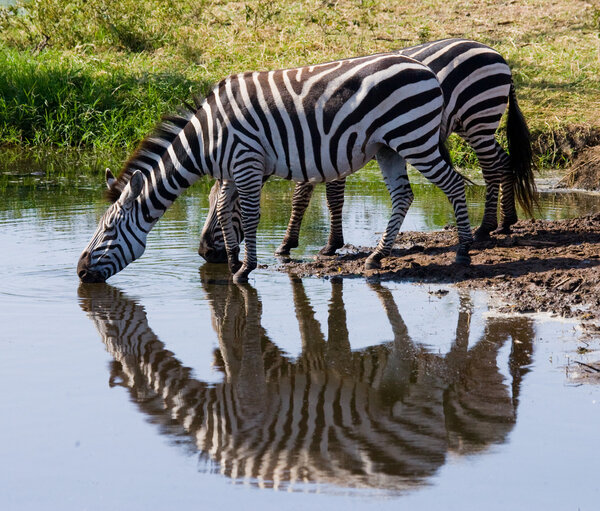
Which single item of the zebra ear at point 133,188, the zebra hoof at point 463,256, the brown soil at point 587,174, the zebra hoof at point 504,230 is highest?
the brown soil at point 587,174

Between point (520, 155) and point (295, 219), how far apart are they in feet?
7.31

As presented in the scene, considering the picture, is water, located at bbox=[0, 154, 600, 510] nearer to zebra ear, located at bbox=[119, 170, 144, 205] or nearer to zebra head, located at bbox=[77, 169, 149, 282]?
zebra head, located at bbox=[77, 169, 149, 282]

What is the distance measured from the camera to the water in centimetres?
380

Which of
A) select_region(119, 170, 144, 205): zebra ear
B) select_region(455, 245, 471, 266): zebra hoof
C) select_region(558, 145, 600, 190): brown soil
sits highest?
select_region(558, 145, 600, 190): brown soil

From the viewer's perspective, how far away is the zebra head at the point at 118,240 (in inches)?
294

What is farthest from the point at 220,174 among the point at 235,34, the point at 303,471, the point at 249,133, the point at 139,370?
the point at 235,34

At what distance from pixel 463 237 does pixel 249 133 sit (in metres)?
1.96

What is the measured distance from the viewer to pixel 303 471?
3.92m

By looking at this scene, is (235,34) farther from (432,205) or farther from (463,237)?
(463,237)

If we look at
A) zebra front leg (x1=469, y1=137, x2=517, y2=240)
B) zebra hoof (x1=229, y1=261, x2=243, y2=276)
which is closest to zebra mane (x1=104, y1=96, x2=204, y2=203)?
zebra hoof (x1=229, y1=261, x2=243, y2=276)

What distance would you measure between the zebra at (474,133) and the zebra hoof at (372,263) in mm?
865

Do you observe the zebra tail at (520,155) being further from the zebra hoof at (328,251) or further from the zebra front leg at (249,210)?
the zebra front leg at (249,210)

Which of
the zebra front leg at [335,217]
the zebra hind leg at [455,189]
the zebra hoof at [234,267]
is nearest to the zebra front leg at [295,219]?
the zebra front leg at [335,217]

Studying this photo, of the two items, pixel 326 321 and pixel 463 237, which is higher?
pixel 463 237
